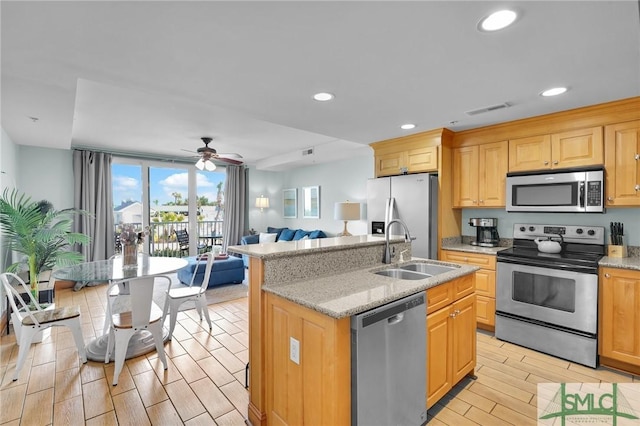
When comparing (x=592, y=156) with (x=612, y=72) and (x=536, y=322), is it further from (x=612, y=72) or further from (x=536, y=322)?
(x=536, y=322)

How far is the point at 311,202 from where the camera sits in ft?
23.7

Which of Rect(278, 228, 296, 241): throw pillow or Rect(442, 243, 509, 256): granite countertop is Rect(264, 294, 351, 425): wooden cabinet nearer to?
Rect(442, 243, 509, 256): granite countertop

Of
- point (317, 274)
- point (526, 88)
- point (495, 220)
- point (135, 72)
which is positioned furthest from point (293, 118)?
point (495, 220)

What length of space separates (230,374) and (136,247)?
165 cm

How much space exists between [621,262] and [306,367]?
2.93m

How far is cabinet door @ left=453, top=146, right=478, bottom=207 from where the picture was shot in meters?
3.71

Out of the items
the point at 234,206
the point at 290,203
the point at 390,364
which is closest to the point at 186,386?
the point at 390,364

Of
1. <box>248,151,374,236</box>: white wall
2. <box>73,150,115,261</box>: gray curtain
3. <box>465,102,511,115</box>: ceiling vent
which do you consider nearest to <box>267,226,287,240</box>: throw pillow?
<box>248,151,374,236</box>: white wall

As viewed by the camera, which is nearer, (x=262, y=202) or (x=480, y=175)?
(x=480, y=175)

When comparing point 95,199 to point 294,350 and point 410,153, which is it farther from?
point 294,350

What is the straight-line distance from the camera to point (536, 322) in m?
2.98

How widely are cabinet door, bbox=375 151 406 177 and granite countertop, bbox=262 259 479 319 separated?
6.84 ft

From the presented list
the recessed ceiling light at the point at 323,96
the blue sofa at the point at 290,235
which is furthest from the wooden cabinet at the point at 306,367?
the blue sofa at the point at 290,235

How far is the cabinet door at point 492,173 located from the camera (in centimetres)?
347
